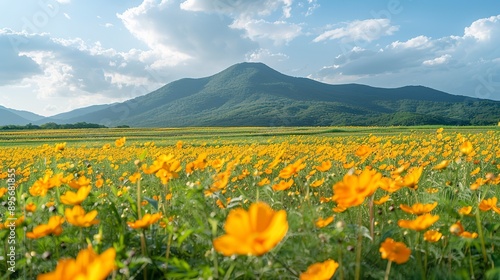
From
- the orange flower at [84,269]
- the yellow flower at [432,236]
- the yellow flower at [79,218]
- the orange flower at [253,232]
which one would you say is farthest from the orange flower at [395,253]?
the yellow flower at [79,218]

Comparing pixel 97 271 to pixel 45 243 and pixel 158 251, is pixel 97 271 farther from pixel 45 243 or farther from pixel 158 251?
pixel 45 243

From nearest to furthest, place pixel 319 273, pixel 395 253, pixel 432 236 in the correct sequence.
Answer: pixel 319 273
pixel 395 253
pixel 432 236

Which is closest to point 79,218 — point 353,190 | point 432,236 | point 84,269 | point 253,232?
point 84,269

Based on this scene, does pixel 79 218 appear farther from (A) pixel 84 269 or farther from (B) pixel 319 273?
(B) pixel 319 273

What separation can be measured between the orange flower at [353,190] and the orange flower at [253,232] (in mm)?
422

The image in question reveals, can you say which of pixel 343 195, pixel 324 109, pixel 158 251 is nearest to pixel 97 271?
Answer: pixel 343 195

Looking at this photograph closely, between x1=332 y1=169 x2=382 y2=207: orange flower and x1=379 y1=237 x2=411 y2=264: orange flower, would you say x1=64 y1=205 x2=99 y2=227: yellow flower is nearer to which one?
x1=332 y1=169 x2=382 y2=207: orange flower

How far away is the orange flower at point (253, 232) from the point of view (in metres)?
0.71

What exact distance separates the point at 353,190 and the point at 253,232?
1.73 ft

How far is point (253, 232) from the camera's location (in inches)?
29.4

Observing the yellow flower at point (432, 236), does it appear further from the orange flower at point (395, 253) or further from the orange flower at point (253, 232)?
the orange flower at point (253, 232)

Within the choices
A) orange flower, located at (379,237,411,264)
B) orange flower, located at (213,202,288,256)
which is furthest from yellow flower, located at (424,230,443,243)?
orange flower, located at (213,202,288,256)

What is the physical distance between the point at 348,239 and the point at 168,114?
651 ft

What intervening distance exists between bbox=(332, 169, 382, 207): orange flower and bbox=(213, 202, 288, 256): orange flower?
42 cm
